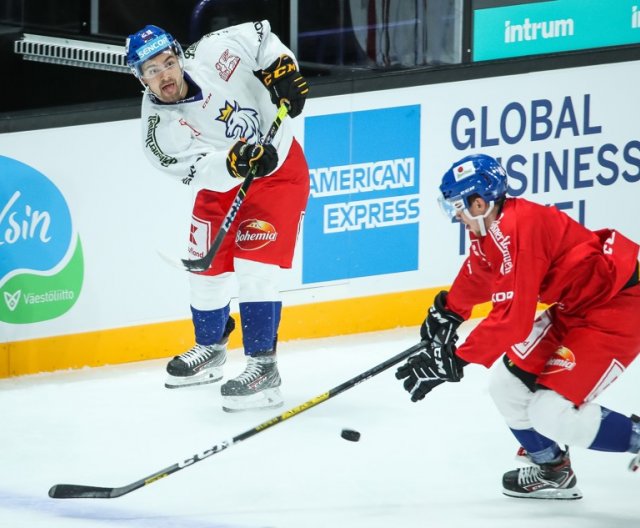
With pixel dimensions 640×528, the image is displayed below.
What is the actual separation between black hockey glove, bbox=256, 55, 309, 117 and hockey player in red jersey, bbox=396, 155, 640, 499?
3.92ft

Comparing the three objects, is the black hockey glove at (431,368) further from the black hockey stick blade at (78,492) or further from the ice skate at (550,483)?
→ the black hockey stick blade at (78,492)

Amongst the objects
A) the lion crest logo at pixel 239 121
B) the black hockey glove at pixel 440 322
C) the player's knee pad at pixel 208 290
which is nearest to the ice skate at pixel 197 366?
the player's knee pad at pixel 208 290

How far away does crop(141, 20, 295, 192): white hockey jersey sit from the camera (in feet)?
16.6

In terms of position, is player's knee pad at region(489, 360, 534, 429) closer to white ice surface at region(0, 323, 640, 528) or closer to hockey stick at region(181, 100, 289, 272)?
white ice surface at region(0, 323, 640, 528)

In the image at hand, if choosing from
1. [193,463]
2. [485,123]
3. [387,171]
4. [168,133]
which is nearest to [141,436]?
[193,463]

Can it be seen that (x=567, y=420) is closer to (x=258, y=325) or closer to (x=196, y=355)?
(x=258, y=325)

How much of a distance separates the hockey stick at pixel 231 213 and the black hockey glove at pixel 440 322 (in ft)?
3.18

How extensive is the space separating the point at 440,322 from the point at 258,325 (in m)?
1.08

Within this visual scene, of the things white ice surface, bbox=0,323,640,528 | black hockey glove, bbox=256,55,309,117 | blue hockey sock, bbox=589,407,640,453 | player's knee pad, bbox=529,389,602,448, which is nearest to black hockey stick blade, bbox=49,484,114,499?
white ice surface, bbox=0,323,640,528

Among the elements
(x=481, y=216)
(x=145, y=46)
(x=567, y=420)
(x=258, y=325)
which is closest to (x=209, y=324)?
(x=258, y=325)

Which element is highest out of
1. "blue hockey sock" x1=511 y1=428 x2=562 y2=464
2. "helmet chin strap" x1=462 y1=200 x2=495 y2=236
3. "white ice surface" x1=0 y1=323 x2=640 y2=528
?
"helmet chin strap" x1=462 y1=200 x2=495 y2=236

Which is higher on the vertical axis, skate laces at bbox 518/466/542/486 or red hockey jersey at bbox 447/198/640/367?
red hockey jersey at bbox 447/198/640/367

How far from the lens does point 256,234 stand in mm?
5137

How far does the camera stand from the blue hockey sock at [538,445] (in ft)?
13.4
